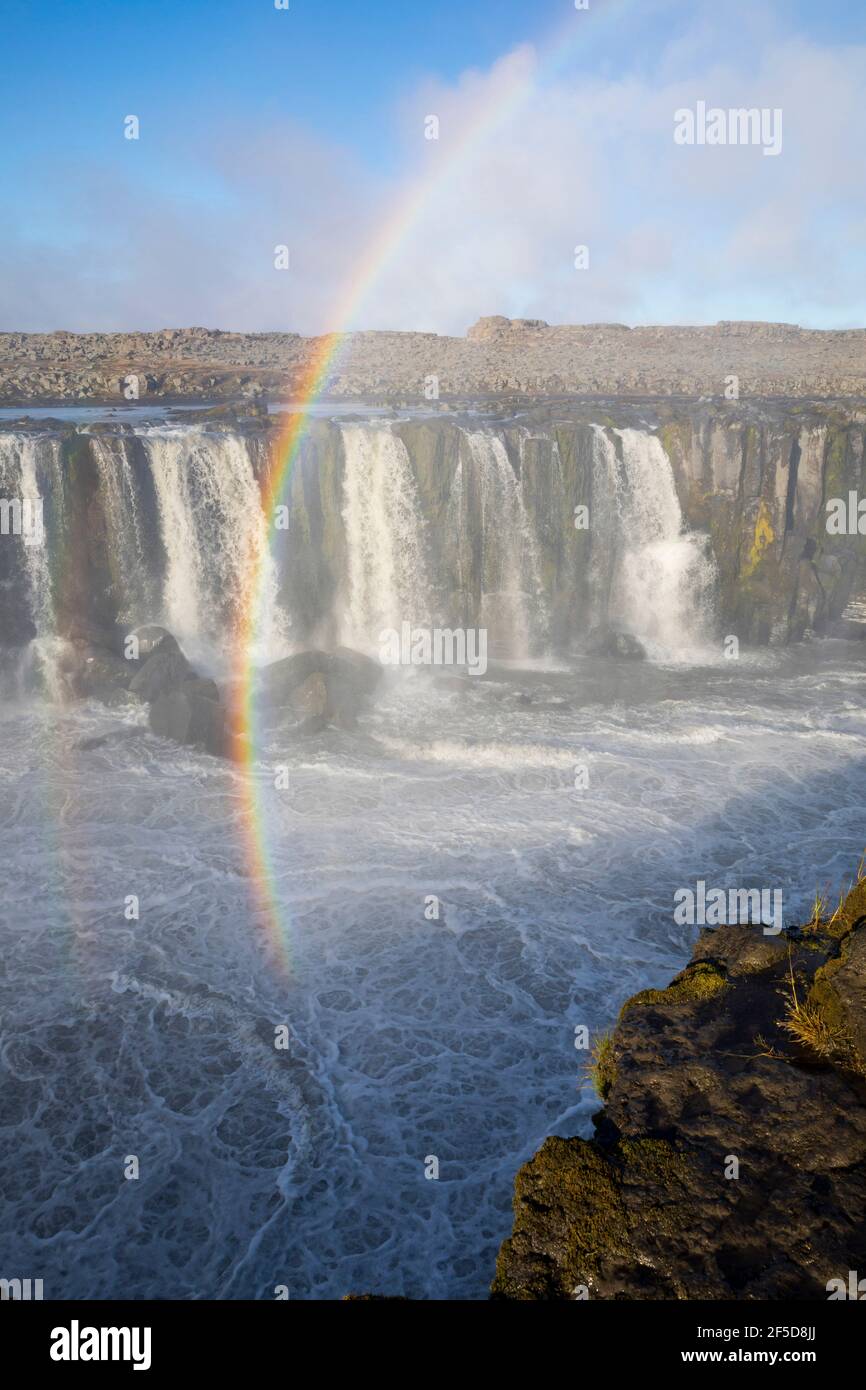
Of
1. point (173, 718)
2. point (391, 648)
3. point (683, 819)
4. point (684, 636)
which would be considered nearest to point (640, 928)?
point (683, 819)

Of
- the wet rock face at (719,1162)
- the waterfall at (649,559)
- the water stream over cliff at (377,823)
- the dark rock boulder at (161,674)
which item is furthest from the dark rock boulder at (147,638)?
the wet rock face at (719,1162)

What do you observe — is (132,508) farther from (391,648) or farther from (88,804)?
(88,804)

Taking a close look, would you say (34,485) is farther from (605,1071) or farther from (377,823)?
(605,1071)

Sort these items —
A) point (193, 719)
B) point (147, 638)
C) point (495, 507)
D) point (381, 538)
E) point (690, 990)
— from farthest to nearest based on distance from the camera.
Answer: point (495, 507), point (381, 538), point (147, 638), point (193, 719), point (690, 990)

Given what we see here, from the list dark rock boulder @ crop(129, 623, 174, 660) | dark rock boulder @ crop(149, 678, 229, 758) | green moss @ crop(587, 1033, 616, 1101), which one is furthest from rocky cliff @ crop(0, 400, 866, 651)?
green moss @ crop(587, 1033, 616, 1101)

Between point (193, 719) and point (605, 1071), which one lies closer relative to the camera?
point (605, 1071)

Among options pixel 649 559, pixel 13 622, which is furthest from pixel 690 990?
pixel 649 559

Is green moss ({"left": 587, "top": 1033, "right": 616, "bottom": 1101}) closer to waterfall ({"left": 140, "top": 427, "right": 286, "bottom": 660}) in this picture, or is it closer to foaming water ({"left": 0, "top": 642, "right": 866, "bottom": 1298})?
foaming water ({"left": 0, "top": 642, "right": 866, "bottom": 1298})

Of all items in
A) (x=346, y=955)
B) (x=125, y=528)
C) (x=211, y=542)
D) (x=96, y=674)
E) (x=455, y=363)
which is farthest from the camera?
(x=455, y=363)

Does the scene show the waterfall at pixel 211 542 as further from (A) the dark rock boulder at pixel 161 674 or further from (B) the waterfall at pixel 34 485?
(A) the dark rock boulder at pixel 161 674
